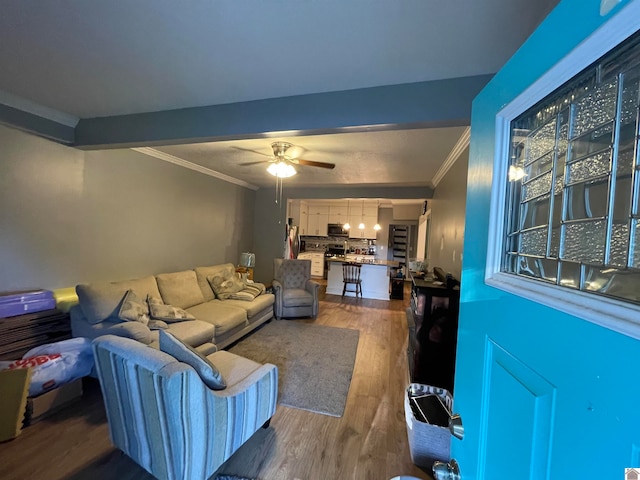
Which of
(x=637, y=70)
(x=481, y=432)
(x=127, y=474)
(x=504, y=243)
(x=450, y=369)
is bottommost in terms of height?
(x=127, y=474)

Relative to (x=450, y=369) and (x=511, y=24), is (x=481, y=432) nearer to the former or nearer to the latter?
(x=511, y=24)

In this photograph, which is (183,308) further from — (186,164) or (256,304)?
(186,164)

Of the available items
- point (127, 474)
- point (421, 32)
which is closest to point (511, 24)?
point (421, 32)

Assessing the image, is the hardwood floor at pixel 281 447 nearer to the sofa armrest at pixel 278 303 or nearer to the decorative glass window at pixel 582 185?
the decorative glass window at pixel 582 185

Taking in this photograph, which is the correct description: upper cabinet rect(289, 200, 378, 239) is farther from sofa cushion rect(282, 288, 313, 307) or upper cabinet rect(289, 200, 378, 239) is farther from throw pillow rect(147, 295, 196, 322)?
throw pillow rect(147, 295, 196, 322)

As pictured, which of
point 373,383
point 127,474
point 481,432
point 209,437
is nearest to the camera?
point 481,432

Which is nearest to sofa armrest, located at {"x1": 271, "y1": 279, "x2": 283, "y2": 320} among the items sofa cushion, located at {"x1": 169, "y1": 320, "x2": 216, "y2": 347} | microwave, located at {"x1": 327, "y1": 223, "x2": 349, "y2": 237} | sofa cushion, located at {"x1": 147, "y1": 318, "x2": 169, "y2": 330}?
sofa cushion, located at {"x1": 169, "y1": 320, "x2": 216, "y2": 347}

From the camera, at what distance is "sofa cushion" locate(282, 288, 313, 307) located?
4.40 meters

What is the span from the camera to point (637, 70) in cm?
41

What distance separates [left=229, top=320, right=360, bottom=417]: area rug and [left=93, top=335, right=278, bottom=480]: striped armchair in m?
0.82

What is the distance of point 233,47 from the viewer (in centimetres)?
142

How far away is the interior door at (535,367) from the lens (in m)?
0.35

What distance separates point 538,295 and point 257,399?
69.3 inches

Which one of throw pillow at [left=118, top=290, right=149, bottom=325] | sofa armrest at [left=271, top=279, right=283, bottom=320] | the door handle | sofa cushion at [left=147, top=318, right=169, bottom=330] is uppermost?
the door handle
